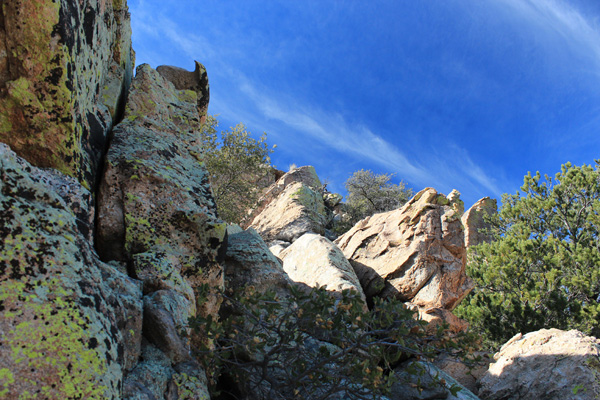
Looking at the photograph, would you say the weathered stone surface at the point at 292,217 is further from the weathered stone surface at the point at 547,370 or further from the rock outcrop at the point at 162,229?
the rock outcrop at the point at 162,229

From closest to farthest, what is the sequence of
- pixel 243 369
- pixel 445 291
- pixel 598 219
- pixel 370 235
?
pixel 243 369, pixel 445 291, pixel 370 235, pixel 598 219

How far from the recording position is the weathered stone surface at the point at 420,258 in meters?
11.2

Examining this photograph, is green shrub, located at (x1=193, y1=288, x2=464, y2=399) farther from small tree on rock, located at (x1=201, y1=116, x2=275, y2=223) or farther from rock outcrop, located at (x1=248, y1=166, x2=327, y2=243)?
small tree on rock, located at (x1=201, y1=116, x2=275, y2=223)

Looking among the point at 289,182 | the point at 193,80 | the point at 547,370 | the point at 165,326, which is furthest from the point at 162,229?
the point at 289,182

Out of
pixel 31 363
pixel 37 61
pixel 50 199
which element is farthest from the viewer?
pixel 37 61

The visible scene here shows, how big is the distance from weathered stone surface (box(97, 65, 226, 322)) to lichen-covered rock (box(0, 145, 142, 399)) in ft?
4.98

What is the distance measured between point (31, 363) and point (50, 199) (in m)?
1.34

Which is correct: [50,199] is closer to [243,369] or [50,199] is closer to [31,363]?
[31,363]

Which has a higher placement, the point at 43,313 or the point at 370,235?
the point at 370,235

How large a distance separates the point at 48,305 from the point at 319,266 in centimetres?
826

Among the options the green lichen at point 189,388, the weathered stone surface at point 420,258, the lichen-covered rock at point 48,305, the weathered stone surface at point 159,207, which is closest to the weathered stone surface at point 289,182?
the weathered stone surface at point 420,258

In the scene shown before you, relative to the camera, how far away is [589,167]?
20.5 meters

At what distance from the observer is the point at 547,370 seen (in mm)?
8242

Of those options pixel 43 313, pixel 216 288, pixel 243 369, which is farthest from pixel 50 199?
pixel 243 369
